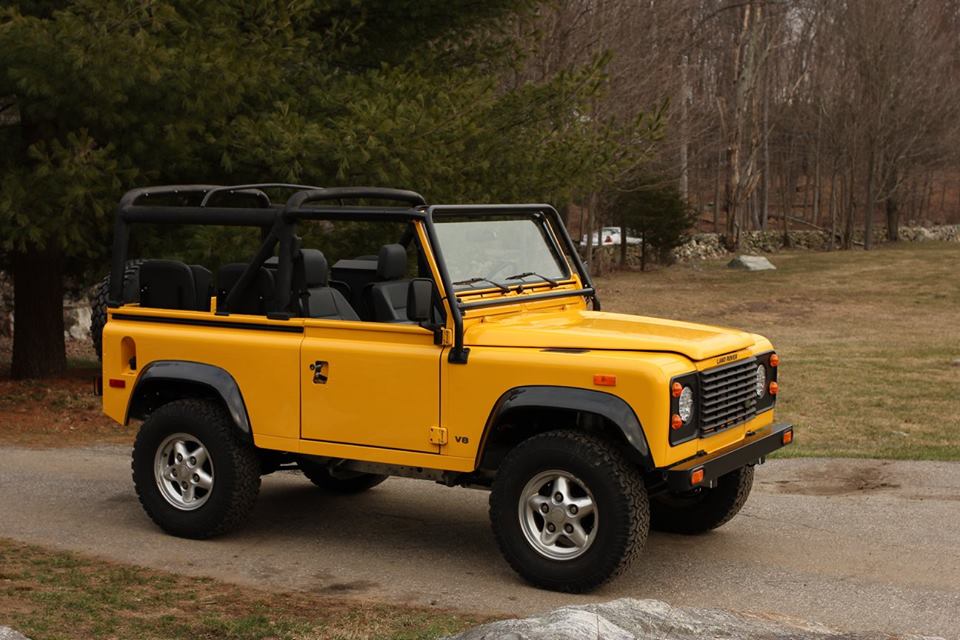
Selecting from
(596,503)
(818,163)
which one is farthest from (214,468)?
(818,163)

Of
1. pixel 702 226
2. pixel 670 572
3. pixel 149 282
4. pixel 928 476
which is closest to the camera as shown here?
pixel 670 572

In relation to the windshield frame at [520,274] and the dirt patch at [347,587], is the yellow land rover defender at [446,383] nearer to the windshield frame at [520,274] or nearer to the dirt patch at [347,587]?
the windshield frame at [520,274]

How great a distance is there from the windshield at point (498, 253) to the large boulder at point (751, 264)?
113 ft

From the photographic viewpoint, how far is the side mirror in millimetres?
6832

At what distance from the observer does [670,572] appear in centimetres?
720

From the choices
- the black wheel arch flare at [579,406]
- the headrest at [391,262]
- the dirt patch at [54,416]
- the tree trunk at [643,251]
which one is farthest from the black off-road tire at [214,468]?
the tree trunk at [643,251]

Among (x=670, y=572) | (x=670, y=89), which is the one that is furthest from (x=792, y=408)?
(x=670, y=89)

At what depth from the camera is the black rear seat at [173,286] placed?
26.3 feet

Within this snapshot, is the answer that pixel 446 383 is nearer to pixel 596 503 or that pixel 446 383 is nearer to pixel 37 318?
pixel 596 503

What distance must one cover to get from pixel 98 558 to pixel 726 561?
3589mm

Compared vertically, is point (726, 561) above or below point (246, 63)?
below

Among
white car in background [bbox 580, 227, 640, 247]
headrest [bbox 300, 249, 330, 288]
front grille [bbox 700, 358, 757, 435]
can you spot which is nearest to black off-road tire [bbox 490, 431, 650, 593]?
front grille [bbox 700, 358, 757, 435]

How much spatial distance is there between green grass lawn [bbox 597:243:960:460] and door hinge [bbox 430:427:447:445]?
5.27 metres

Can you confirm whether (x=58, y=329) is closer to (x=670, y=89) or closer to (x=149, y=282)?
(x=149, y=282)
